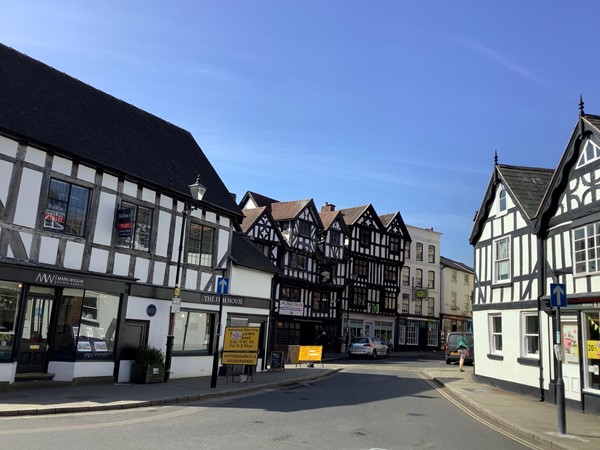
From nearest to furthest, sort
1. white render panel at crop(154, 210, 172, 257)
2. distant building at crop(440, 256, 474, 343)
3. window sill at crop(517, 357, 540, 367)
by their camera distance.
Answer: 1. window sill at crop(517, 357, 540, 367)
2. white render panel at crop(154, 210, 172, 257)
3. distant building at crop(440, 256, 474, 343)

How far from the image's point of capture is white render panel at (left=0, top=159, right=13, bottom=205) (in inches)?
541

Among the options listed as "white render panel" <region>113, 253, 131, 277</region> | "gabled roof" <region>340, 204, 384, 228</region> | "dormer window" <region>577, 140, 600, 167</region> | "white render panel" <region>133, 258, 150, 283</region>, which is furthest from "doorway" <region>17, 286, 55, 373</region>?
"gabled roof" <region>340, 204, 384, 228</region>

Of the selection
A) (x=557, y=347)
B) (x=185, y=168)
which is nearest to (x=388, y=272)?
(x=185, y=168)

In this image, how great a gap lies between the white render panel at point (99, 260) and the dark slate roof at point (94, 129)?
2.69 m

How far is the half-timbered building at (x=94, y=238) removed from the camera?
1423cm

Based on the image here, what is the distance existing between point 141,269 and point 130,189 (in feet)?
9.21

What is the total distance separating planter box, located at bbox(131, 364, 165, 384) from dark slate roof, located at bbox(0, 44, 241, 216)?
6265 mm

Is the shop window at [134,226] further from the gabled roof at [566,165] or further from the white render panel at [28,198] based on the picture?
the gabled roof at [566,165]

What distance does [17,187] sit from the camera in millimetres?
14117

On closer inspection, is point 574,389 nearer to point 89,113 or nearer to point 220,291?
point 220,291

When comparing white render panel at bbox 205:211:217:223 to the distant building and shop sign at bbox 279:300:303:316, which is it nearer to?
shop sign at bbox 279:300:303:316

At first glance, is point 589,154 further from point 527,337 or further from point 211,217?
point 211,217

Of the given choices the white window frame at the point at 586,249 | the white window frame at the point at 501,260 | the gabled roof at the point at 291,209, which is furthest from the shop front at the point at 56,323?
the gabled roof at the point at 291,209

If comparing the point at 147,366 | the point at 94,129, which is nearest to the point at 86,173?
the point at 94,129
